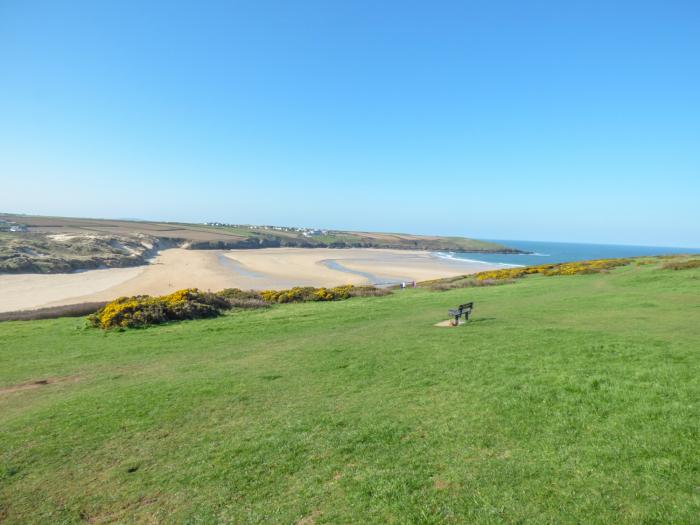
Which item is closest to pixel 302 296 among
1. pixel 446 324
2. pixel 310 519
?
pixel 446 324

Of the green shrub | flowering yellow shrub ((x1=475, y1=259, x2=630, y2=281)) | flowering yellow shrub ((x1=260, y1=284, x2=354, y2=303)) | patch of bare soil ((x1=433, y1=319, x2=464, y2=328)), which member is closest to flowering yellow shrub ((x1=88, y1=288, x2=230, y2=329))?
flowering yellow shrub ((x1=260, y1=284, x2=354, y2=303))

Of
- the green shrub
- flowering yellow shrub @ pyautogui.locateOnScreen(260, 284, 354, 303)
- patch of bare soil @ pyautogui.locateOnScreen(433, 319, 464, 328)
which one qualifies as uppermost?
the green shrub

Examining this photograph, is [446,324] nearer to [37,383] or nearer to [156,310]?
[37,383]

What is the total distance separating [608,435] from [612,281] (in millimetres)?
24462

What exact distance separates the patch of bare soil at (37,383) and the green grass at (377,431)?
0.41 meters

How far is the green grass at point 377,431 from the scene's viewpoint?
5.65 m

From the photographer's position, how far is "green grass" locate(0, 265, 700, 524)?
5.65 metres

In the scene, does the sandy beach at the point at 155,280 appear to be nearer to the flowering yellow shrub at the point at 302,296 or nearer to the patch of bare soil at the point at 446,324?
the flowering yellow shrub at the point at 302,296

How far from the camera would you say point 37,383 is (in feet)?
41.6

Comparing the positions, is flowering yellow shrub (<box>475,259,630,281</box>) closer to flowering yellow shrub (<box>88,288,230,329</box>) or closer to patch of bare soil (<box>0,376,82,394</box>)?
flowering yellow shrub (<box>88,288,230,329</box>)

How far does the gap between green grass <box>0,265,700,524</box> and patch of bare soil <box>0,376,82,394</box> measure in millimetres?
411

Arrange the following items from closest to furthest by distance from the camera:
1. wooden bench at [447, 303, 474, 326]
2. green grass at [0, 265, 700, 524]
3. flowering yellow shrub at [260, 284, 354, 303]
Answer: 1. green grass at [0, 265, 700, 524]
2. wooden bench at [447, 303, 474, 326]
3. flowering yellow shrub at [260, 284, 354, 303]

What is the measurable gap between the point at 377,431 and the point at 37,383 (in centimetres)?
1140

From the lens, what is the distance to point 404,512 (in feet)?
18.0
